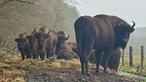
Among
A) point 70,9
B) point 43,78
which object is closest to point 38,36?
point 43,78

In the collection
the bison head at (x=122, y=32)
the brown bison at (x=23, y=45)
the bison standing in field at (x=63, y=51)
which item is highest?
the bison head at (x=122, y=32)

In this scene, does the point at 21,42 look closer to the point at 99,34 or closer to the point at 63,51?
the point at 63,51

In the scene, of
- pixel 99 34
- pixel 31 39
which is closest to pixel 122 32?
pixel 99 34

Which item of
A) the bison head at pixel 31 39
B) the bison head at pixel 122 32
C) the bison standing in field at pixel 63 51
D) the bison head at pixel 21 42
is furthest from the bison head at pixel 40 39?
the bison standing in field at pixel 63 51

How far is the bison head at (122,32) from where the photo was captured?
19.8m

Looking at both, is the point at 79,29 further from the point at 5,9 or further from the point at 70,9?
the point at 70,9

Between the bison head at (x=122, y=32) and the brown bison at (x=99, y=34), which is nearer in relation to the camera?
the brown bison at (x=99, y=34)

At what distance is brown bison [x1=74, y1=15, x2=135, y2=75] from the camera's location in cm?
1728

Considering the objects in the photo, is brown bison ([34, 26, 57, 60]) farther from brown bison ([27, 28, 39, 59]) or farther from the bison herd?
brown bison ([27, 28, 39, 59])

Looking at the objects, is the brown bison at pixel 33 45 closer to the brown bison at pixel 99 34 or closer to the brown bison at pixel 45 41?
the brown bison at pixel 45 41

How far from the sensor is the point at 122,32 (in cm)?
1991

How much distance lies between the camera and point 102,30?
59.9 ft

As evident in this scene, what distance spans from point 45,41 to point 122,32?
21.2ft

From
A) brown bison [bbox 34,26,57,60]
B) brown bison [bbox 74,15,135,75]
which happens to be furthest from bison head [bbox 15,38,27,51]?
brown bison [bbox 74,15,135,75]
